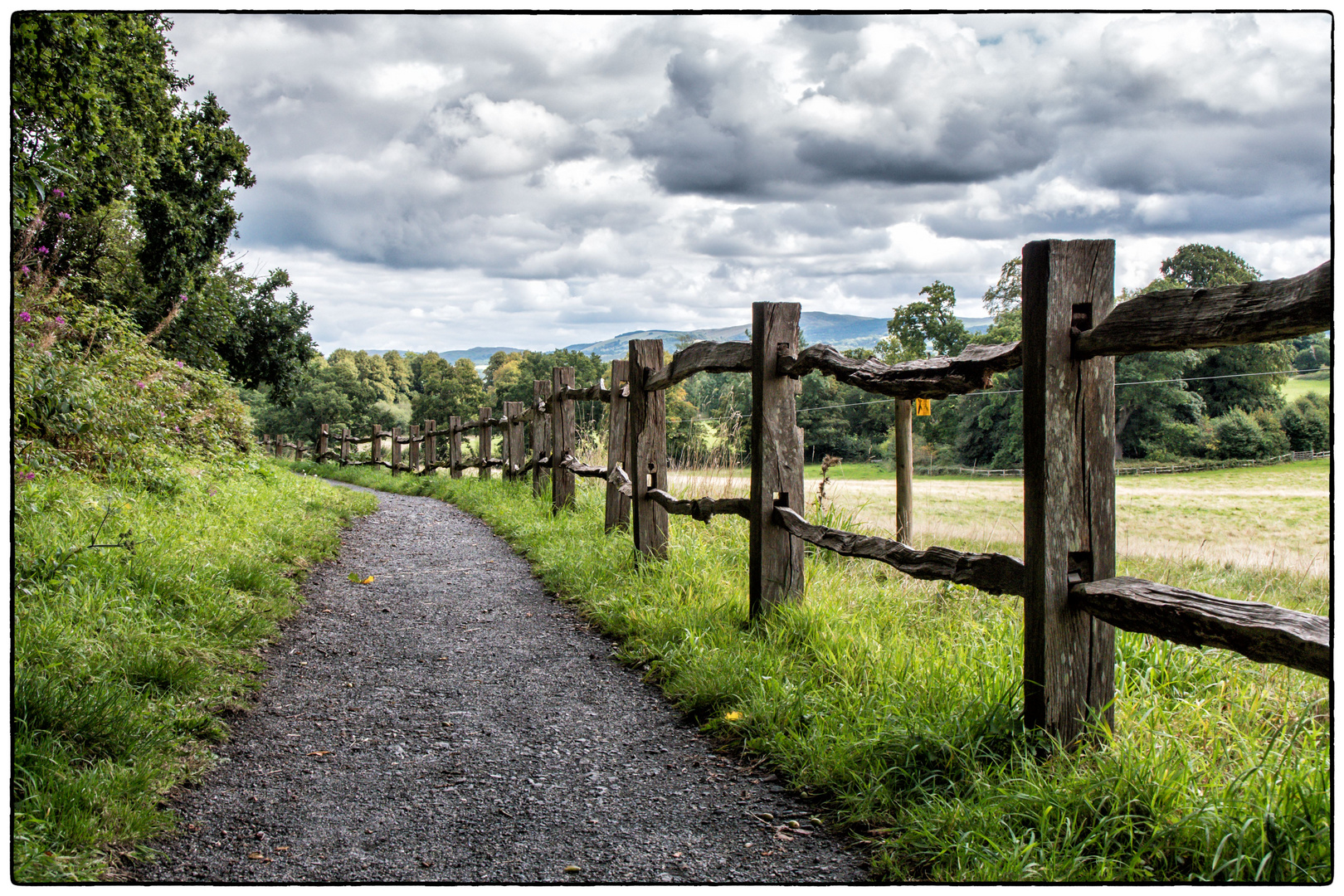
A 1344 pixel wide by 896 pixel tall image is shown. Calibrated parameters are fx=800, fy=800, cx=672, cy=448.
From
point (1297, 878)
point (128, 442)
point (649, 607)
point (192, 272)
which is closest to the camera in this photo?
point (1297, 878)

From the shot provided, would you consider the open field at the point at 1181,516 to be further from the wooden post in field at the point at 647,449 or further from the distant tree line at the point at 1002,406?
the wooden post in field at the point at 647,449

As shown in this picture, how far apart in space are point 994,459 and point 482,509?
10209mm

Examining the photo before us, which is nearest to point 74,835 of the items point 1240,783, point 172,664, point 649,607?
point 172,664

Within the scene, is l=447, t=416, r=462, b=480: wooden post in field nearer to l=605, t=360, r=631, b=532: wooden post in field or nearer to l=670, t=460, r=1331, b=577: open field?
l=670, t=460, r=1331, b=577: open field

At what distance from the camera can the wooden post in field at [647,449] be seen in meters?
5.61

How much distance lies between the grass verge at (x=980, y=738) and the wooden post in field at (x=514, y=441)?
22.6 feet

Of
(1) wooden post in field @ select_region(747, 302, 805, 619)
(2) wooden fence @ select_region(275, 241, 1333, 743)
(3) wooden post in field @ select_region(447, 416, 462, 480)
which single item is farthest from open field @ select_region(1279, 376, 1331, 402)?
(3) wooden post in field @ select_region(447, 416, 462, 480)

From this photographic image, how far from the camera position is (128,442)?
6.65 meters

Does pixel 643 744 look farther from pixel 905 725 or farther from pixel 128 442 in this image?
pixel 128 442

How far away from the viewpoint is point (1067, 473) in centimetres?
236

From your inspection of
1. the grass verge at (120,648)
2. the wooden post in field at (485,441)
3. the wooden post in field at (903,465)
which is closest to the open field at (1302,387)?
the wooden post in field at (903,465)

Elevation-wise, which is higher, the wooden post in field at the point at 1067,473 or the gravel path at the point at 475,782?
the wooden post in field at the point at 1067,473

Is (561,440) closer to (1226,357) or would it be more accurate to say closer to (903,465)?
(903,465)

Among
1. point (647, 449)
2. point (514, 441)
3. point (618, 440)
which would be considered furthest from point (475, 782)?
point (514, 441)
